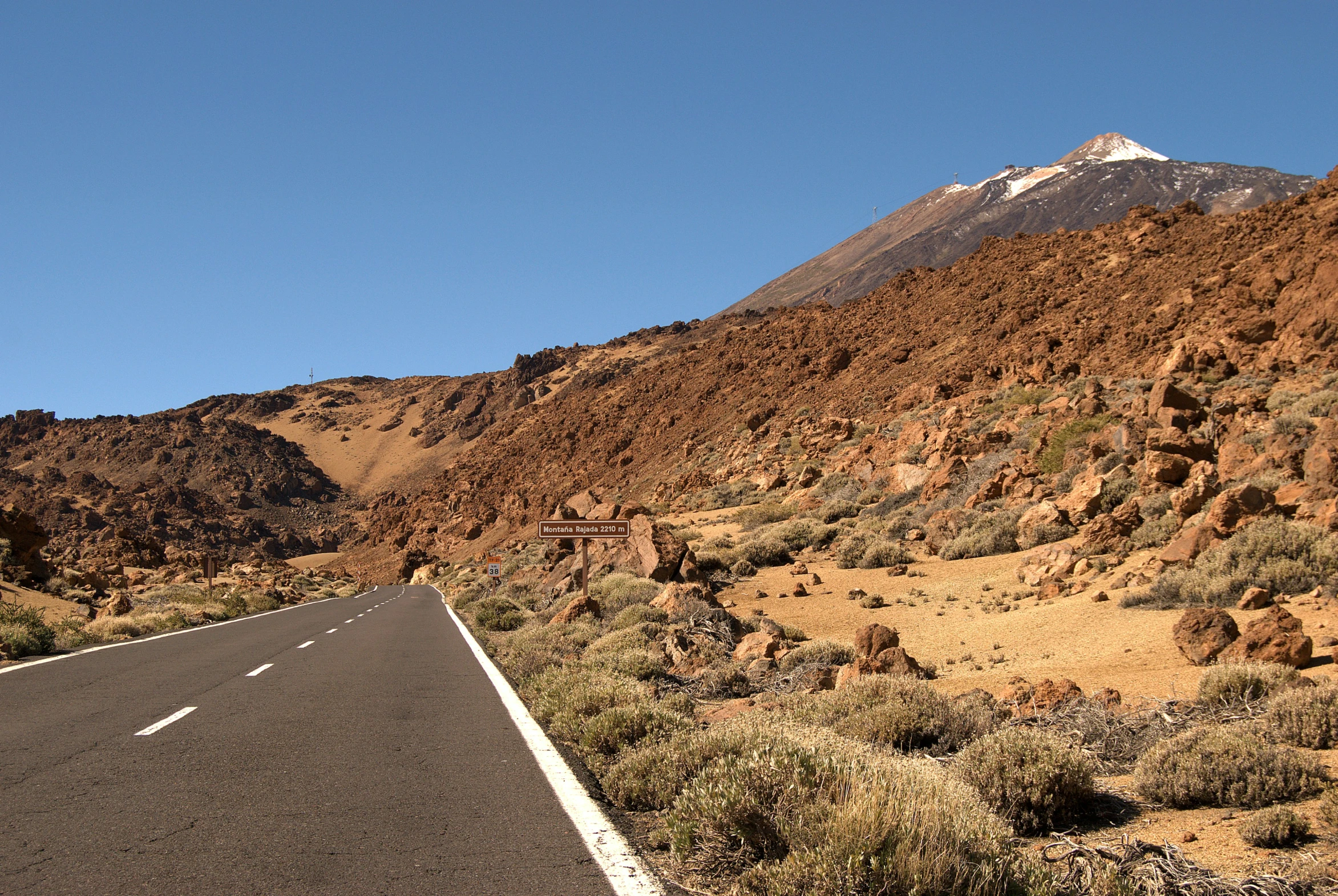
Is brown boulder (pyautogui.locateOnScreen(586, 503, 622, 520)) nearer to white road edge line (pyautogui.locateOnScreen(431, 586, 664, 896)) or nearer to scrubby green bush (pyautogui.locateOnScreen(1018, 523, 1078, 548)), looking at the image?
scrubby green bush (pyautogui.locateOnScreen(1018, 523, 1078, 548))

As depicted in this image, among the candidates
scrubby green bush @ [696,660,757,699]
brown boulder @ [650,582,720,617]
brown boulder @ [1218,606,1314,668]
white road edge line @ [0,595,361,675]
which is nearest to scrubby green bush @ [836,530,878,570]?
brown boulder @ [650,582,720,617]

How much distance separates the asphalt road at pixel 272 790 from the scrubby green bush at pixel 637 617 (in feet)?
13.6

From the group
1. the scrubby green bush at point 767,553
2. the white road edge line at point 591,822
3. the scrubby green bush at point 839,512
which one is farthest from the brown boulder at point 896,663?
the scrubby green bush at point 839,512

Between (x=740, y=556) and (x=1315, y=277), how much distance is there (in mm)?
18787

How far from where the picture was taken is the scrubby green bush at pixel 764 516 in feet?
98.8

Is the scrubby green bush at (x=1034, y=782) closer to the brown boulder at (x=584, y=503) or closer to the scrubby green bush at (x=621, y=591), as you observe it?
the scrubby green bush at (x=621, y=591)

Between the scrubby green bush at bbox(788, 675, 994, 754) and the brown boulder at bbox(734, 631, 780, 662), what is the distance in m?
3.96

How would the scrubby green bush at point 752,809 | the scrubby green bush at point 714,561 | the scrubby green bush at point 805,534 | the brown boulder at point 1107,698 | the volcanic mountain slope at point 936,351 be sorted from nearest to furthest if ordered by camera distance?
the scrubby green bush at point 752,809
the brown boulder at point 1107,698
the scrubby green bush at point 714,561
the scrubby green bush at point 805,534
the volcanic mountain slope at point 936,351

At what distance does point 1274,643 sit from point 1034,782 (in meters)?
4.43

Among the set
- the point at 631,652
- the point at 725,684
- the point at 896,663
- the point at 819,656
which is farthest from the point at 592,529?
the point at 896,663

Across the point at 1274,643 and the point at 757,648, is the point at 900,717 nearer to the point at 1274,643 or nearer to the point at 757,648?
the point at 1274,643

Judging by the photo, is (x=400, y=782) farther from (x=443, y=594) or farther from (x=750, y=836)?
(x=443, y=594)

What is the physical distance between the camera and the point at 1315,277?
25734 millimetres

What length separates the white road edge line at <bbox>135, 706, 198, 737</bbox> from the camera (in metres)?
7.10
